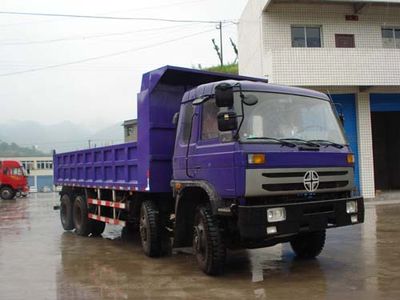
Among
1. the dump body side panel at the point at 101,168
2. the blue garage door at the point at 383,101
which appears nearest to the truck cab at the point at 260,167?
the dump body side panel at the point at 101,168

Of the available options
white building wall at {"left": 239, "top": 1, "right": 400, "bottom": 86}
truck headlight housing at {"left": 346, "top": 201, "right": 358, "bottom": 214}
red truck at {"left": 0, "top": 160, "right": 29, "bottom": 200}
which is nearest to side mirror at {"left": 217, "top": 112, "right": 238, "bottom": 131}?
truck headlight housing at {"left": 346, "top": 201, "right": 358, "bottom": 214}

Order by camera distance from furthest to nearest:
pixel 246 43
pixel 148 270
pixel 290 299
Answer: pixel 246 43, pixel 148 270, pixel 290 299

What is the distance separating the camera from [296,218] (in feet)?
21.6

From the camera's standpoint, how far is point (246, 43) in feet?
70.1

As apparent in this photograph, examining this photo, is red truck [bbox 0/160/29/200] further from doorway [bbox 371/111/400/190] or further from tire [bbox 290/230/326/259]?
Answer: tire [bbox 290/230/326/259]

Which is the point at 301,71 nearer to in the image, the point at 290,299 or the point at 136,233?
the point at 136,233

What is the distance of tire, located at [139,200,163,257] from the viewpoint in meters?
8.59

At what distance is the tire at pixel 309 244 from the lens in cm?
830

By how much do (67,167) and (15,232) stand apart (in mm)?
2096

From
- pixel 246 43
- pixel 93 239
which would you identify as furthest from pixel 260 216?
pixel 246 43

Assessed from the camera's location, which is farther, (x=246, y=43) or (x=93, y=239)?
(x=246, y=43)

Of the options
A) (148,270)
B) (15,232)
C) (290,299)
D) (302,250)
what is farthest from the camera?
(15,232)

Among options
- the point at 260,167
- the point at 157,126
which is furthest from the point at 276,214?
the point at 157,126

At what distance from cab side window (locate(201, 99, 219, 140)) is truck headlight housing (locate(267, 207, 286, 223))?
1.28m
